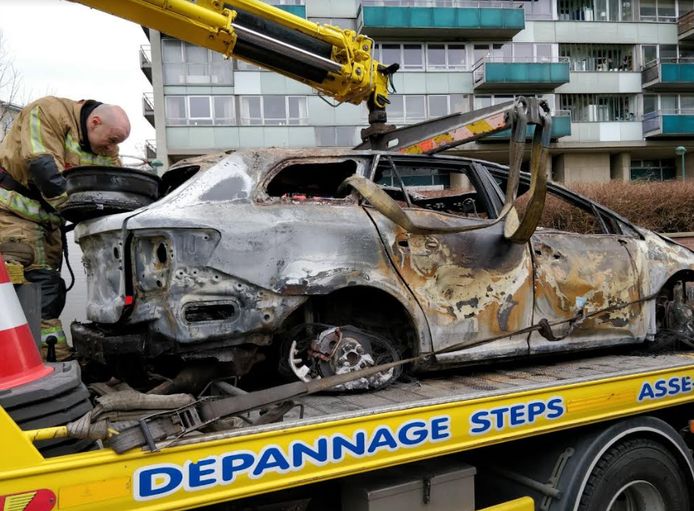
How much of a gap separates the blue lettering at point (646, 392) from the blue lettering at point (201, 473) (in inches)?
94.8

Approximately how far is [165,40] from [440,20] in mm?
11715

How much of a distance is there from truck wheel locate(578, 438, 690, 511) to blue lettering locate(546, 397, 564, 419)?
1.31ft

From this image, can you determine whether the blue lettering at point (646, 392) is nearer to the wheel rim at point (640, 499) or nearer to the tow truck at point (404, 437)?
the tow truck at point (404, 437)

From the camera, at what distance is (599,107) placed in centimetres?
2928

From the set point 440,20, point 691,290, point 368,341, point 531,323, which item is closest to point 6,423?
point 368,341

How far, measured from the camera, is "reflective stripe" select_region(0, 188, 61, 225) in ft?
12.0

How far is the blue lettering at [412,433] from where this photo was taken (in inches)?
100.0

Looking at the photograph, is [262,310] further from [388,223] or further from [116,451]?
[116,451]

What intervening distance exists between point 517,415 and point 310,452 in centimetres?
113

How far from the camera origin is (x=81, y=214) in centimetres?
309

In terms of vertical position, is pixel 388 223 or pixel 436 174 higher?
pixel 436 174

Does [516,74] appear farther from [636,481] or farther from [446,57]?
[636,481]

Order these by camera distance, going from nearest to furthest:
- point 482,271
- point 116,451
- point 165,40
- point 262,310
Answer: point 116,451
point 262,310
point 482,271
point 165,40

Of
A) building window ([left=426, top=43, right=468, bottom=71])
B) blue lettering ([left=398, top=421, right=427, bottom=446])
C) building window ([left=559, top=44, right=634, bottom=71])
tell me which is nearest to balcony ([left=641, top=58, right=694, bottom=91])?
building window ([left=559, top=44, right=634, bottom=71])
